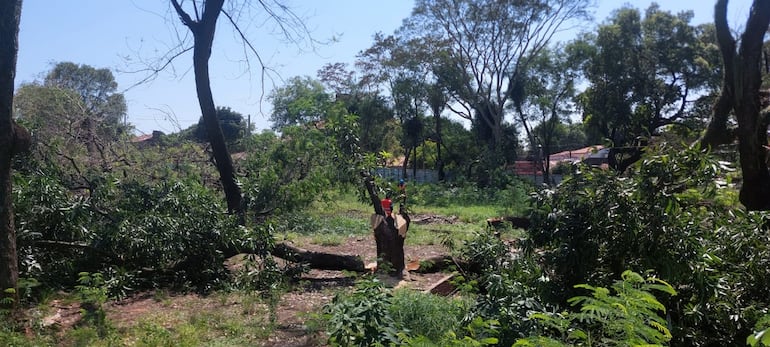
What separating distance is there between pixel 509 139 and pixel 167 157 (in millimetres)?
27448

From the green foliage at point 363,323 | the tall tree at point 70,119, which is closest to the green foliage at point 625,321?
the green foliage at point 363,323

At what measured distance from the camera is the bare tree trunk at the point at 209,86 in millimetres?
8867

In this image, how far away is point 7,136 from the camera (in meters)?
5.02

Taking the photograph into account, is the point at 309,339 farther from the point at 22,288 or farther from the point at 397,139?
the point at 397,139

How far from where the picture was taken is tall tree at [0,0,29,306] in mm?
4988

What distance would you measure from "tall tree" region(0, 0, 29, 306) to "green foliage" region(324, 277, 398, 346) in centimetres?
305

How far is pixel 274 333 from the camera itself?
17.6 ft

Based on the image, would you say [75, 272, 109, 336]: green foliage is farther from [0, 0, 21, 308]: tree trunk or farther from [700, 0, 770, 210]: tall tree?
[700, 0, 770, 210]: tall tree

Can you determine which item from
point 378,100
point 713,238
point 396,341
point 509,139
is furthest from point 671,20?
point 396,341

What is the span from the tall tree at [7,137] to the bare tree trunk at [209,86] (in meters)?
3.81

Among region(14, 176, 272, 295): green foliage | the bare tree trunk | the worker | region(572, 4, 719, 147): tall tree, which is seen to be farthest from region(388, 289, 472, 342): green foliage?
region(572, 4, 719, 147): tall tree

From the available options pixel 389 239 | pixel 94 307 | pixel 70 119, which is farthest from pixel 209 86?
pixel 94 307

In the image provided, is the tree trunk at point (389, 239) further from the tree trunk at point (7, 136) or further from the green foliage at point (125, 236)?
the tree trunk at point (7, 136)

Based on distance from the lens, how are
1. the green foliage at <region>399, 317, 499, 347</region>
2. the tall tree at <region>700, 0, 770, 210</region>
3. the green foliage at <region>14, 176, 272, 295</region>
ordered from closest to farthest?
the green foliage at <region>399, 317, 499, 347</region> → the green foliage at <region>14, 176, 272, 295</region> → the tall tree at <region>700, 0, 770, 210</region>
